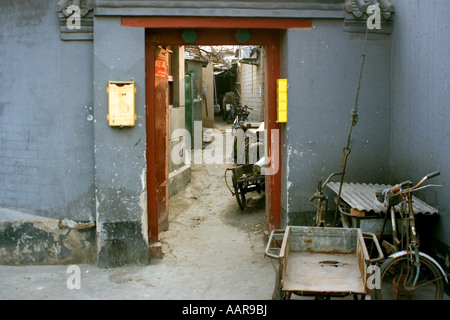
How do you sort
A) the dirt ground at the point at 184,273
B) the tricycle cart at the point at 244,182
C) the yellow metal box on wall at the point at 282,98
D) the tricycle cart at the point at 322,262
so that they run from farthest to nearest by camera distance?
Answer: the tricycle cart at the point at 244,182 → the yellow metal box on wall at the point at 282,98 → the dirt ground at the point at 184,273 → the tricycle cart at the point at 322,262

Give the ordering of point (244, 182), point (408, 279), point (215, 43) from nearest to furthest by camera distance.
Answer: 1. point (408, 279)
2. point (215, 43)
3. point (244, 182)

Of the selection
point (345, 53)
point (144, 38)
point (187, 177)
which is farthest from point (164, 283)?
point (187, 177)

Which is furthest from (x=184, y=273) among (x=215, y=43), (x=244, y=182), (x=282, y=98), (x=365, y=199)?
(x=244, y=182)

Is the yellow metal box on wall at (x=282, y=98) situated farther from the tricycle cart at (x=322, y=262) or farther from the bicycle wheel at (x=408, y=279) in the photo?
the bicycle wheel at (x=408, y=279)

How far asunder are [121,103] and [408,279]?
4.13m

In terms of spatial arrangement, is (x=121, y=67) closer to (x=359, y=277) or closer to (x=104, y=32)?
(x=104, y=32)

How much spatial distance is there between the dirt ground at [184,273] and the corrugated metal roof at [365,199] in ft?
4.82

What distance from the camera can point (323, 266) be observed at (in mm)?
5031

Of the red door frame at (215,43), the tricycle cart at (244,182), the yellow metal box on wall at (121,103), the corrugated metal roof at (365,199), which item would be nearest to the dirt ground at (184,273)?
the red door frame at (215,43)

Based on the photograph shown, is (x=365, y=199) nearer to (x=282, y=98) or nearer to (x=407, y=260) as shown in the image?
(x=407, y=260)

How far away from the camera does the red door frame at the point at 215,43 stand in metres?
6.85

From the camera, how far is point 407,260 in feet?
16.9

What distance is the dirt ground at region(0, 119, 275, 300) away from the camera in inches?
246

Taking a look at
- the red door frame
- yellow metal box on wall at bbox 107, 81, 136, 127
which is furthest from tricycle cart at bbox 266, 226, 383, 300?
yellow metal box on wall at bbox 107, 81, 136, 127
